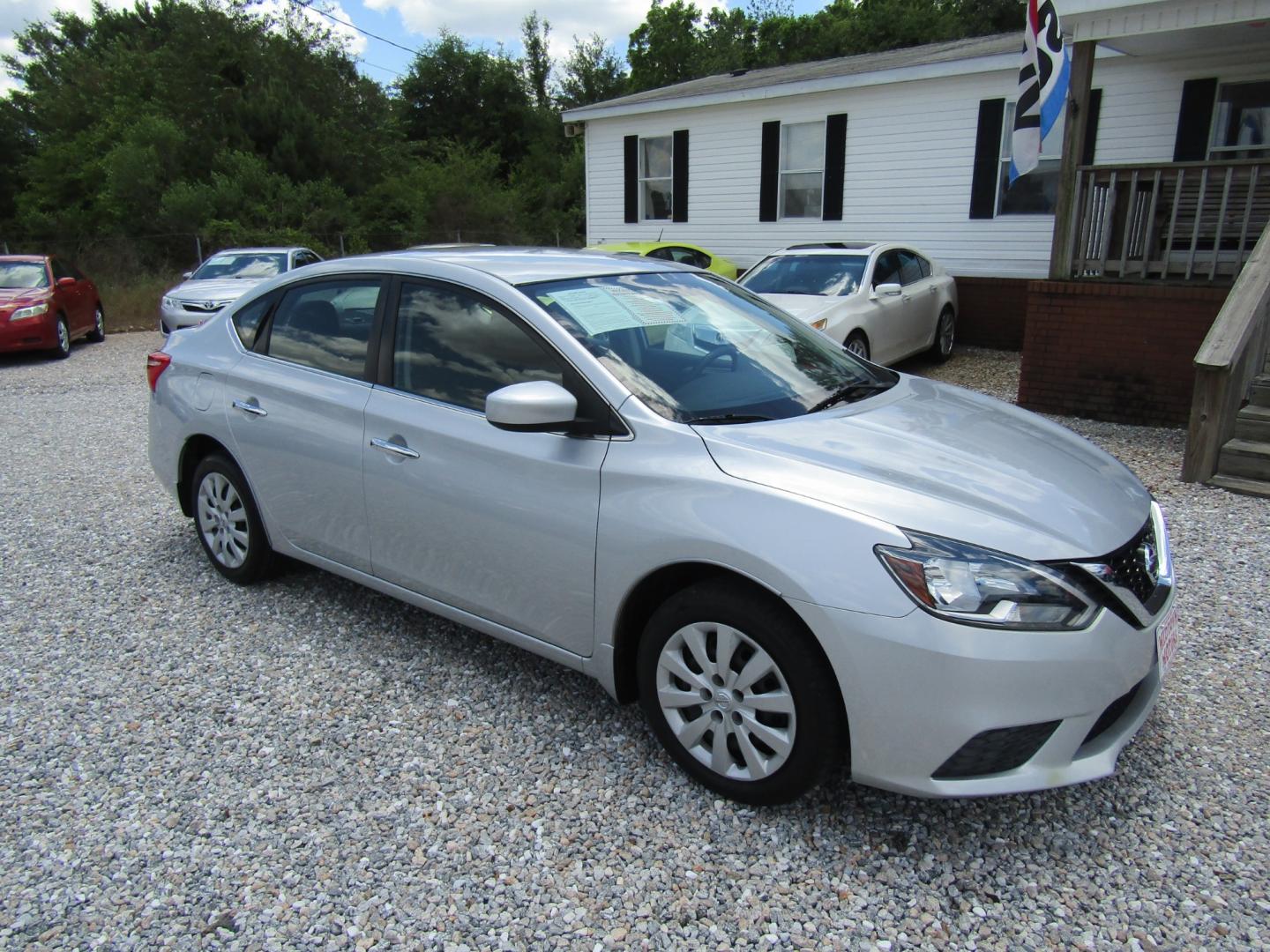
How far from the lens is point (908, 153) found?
12883mm

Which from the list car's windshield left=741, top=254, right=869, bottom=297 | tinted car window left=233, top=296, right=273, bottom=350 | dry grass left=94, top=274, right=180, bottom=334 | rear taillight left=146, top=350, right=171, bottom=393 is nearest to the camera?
tinted car window left=233, top=296, right=273, bottom=350

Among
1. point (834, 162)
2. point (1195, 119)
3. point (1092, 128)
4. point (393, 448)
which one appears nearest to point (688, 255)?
point (834, 162)

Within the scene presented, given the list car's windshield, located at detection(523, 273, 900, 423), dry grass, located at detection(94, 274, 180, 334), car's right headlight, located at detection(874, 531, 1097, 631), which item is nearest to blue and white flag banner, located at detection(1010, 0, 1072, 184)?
car's windshield, located at detection(523, 273, 900, 423)

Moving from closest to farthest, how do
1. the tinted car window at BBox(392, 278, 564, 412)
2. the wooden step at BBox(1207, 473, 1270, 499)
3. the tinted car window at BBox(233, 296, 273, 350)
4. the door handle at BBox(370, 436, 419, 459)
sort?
the tinted car window at BBox(392, 278, 564, 412) < the door handle at BBox(370, 436, 419, 459) < the tinted car window at BBox(233, 296, 273, 350) < the wooden step at BBox(1207, 473, 1270, 499)

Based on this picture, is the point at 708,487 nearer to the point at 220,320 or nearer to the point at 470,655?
the point at 470,655

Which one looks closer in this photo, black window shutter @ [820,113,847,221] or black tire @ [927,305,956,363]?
black tire @ [927,305,956,363]

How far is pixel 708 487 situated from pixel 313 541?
2058mm

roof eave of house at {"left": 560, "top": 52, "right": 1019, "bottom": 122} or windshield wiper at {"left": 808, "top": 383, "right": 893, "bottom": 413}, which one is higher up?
roof eave of house at {"left": 560, "top": 52, "right": 1019, "bottom": 122}

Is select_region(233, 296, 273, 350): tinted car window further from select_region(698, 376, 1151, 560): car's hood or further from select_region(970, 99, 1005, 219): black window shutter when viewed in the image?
select_region(970, 99, 1005, 219): black window shutter

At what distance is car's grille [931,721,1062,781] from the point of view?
7.45 ft

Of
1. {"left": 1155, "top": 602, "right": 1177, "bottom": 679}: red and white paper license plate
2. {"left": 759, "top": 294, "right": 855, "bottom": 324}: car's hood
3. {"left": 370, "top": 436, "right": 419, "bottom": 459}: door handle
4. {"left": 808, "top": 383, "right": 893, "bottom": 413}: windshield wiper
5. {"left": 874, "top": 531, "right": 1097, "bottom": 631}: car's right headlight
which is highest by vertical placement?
{"left": 808, "top": 383, "right": 893, "bottom": 413}: windshield wiper

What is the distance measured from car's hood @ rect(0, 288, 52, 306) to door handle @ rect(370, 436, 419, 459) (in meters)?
11.6

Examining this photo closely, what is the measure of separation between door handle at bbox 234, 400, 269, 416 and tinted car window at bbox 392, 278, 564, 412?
843mm

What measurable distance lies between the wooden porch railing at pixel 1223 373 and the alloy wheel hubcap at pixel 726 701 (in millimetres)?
4794
